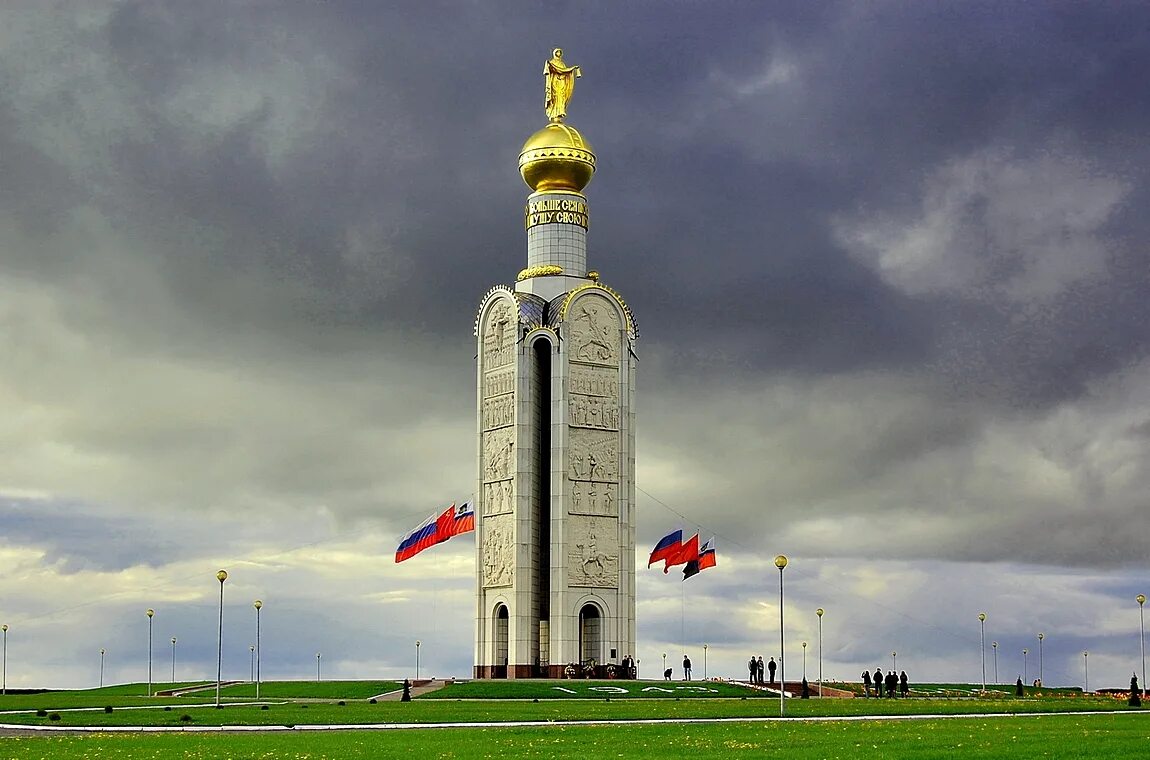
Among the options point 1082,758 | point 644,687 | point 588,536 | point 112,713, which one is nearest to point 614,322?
point 588,536

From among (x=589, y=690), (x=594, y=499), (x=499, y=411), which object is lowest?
(x=589, y=690)

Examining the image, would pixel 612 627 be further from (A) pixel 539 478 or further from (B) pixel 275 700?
(B) pixel 275 700

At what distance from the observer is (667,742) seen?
31.8 metres

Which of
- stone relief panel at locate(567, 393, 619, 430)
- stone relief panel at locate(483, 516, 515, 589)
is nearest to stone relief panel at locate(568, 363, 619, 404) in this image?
stone relief panel at locate(567, 393, 619, 430)

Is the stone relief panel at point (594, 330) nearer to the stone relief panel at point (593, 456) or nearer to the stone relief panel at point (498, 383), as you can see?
the stone relief panel at point (498, 383)

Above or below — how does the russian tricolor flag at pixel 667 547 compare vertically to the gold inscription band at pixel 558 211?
below

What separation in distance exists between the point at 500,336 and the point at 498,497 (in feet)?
27.0

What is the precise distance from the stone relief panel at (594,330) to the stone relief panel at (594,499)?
6253 mm

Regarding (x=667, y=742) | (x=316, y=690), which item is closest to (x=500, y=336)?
(x=316, y=690)

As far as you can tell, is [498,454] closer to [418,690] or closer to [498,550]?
[498,550]

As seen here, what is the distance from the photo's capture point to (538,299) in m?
80.6

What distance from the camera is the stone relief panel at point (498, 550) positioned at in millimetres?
78875

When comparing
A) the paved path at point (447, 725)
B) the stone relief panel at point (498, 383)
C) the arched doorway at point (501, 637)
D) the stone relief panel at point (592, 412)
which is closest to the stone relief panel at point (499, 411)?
the stone relief panel at point (498, 383)

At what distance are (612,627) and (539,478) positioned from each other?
8199 mm
